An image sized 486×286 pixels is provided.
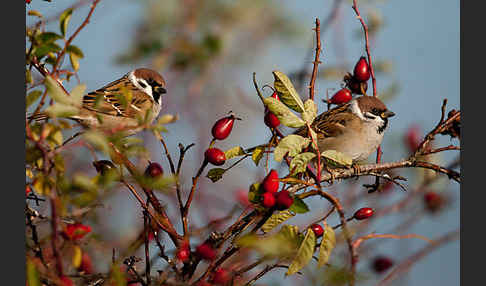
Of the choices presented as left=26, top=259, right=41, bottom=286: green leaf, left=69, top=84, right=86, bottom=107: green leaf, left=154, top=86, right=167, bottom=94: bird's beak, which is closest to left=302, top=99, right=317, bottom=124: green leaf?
left=69, top=84, right=86, bottom=107: green leaf

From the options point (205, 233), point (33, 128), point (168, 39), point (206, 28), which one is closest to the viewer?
point (33, 128)

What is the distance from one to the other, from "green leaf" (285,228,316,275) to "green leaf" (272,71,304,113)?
24 centimetres

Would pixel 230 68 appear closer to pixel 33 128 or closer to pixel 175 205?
pixel 175 205

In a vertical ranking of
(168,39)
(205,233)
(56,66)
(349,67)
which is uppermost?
(168,39)

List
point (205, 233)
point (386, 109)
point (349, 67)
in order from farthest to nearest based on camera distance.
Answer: point (386, 109) < point (349, 67) < point (205, 233)

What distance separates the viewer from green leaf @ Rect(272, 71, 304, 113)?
3.01 ft

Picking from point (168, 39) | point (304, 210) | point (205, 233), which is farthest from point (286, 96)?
point (168, 39)

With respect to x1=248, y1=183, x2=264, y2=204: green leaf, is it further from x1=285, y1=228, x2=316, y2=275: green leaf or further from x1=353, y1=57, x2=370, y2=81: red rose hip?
x1=353, y1=57, x2=370, y2=81: red rose hip

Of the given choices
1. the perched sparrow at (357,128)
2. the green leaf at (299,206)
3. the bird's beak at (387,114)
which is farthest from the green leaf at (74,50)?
the bird's beak at (387,114)

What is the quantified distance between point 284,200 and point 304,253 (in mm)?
94

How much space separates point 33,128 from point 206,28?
6.91 feet

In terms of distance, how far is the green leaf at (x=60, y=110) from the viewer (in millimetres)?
670

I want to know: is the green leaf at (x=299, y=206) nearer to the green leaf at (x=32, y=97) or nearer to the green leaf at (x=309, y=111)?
the green leaf at (x=309, y=111)

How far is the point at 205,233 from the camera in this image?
0.99 metres
